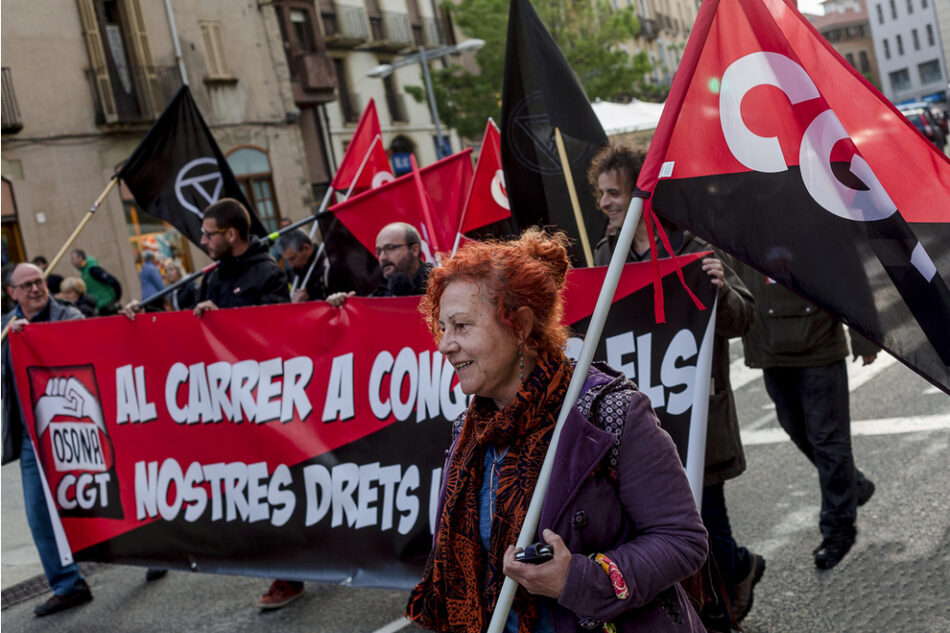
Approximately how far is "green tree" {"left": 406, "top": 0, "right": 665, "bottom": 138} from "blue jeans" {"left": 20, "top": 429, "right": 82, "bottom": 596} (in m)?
29.4

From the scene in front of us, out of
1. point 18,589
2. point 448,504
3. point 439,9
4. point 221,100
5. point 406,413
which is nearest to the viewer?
point 448,504

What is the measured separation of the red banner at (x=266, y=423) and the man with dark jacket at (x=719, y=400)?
13 centimetres

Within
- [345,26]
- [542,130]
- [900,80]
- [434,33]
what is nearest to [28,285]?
[542,130]

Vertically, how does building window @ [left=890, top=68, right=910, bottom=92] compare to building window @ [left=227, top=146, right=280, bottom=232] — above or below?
above

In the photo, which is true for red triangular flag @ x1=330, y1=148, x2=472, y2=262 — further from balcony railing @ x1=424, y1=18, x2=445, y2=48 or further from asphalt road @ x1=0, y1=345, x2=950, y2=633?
balcony railing @ x1=424, y1=18, x2=445, y2=48

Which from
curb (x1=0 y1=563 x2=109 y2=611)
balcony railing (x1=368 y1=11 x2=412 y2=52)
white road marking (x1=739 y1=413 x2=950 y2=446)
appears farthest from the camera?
balcony railing (x1=368 y1=11 x2=412 y2=52)

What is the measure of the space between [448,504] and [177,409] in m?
3.48

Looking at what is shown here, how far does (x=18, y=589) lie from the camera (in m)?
6.64

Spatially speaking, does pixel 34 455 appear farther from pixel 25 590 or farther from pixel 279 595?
pixel 279 595

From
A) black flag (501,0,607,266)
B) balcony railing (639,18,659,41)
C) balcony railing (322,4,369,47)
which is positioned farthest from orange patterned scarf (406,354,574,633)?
balcony railing (639,18,659,41)

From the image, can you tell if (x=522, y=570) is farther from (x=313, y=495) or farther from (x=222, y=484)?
(x=222, y=484)

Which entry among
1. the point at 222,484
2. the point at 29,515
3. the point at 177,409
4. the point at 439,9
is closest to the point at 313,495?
the point at 222,484

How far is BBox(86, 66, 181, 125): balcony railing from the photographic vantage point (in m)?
24.2

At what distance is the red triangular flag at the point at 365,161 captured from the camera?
29.0 feet
